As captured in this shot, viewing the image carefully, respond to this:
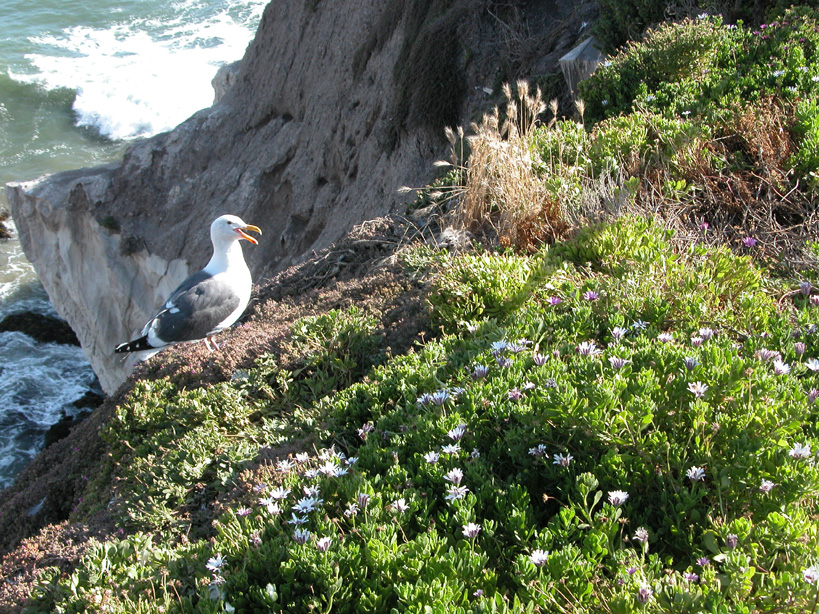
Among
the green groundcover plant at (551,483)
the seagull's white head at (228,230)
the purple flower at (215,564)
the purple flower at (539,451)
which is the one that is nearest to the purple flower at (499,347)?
the green groundcover plant at (551,483)

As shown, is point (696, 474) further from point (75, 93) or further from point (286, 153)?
point (75, 93)

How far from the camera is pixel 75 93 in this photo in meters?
31.7

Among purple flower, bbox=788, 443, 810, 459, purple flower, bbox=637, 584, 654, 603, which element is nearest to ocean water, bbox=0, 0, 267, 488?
purple flower, bbox=637, 584, 654, 603

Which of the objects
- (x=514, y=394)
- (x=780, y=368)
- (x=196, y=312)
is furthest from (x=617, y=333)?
(x=196, y=312)

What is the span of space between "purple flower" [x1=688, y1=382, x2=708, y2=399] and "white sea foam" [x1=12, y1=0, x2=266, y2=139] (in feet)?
102

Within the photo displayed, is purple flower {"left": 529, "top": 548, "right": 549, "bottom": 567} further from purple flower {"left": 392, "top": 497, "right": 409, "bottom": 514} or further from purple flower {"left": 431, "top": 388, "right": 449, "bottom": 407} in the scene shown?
purple flower {"left": 431, "top": 388, "right": 449, "bottom": 407}

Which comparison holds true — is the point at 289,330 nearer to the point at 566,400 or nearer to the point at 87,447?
the point at 87,447

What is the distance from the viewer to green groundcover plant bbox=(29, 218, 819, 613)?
2.07 m

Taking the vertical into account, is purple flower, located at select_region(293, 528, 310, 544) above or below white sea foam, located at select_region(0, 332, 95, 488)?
above

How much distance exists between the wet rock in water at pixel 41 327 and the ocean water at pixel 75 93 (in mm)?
267

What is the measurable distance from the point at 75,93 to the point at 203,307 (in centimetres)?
3038

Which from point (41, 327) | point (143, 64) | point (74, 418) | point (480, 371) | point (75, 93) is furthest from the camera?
point (143, 64)

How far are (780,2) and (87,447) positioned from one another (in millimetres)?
7750

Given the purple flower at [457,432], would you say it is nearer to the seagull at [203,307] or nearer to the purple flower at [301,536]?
the purple flower at [301,536]
